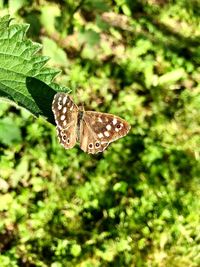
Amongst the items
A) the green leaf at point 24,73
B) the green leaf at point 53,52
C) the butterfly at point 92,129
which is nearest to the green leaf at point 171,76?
the green leaf at point 53,52

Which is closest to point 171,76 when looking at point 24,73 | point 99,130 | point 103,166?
point 103,166

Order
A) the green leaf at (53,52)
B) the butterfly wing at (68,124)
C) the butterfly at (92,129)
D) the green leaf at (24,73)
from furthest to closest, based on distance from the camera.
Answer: the green leaf at (53,52), the butterfly at (92,129), the butterfly wing at (68,124), the green leaf at (24,73)

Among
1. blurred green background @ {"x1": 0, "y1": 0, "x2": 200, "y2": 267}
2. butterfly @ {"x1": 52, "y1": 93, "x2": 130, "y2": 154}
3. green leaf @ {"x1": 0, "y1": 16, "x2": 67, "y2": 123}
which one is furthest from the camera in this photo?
blurred green background @ {"x1": 0, "y1": 0, "x2": 200, "y2": 267}

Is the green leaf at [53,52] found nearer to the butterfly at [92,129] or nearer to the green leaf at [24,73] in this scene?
the butterfly at [92,129]

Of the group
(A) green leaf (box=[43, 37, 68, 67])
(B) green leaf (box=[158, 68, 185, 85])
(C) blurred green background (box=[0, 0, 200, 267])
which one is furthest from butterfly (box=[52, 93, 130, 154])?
(B) green leaf (box=[158, 68, 185, 85])

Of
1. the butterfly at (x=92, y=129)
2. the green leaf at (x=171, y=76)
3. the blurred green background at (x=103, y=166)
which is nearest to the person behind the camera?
the butterfly at (x=92, y=129)

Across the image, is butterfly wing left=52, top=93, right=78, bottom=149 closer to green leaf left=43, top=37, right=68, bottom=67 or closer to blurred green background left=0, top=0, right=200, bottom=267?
blurred green background left=0, top=0, right=200, bottom=267

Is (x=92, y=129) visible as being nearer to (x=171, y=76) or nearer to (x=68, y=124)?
(x=68, y=124)
